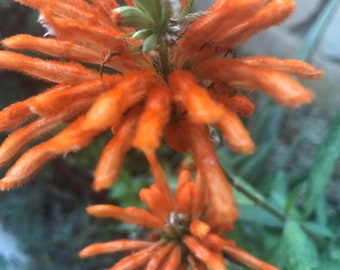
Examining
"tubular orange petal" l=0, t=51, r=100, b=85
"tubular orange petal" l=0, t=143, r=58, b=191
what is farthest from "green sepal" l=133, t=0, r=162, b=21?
"tubular orange petal" l=0, t=143, r=58, b=191

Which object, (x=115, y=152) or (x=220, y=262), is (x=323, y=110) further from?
(x=115, y=152)

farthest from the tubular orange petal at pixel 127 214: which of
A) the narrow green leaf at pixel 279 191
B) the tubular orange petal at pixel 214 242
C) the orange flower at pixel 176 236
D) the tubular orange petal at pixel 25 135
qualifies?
the narrow green leaf at pixel 279 191

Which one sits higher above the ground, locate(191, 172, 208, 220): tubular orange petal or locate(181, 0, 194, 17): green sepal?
locate(181, 0, 194, 17): green sepal

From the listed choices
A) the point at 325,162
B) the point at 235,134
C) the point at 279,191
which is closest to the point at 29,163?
the point at 235,134

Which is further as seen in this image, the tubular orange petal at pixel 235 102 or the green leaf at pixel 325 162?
the green leaf at pixel 325 162

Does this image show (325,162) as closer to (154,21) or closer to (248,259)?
(248,259)

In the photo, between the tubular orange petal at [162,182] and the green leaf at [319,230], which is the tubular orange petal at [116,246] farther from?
the green leaf at [319,230]

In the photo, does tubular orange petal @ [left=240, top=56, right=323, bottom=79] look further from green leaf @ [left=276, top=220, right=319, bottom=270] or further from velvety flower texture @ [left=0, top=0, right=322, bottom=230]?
green leaf @ [left=276, top=220, right=319, bottom=270]
